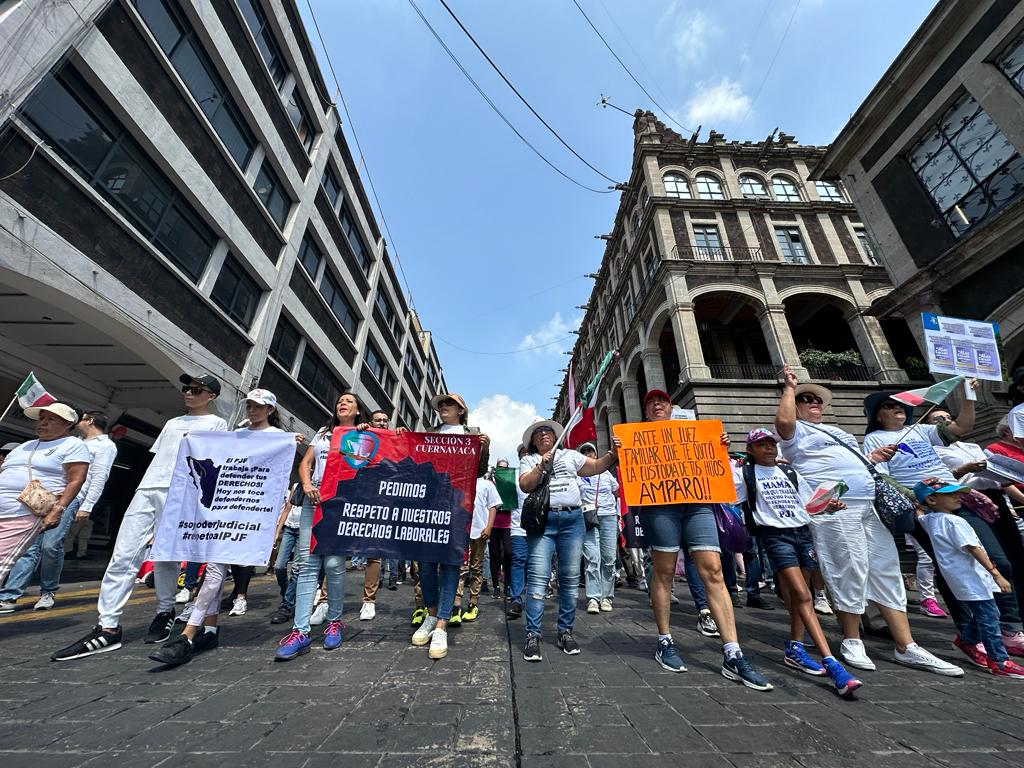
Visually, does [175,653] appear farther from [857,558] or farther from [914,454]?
[914,454]

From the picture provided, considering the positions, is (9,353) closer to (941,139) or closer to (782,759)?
(782,759)

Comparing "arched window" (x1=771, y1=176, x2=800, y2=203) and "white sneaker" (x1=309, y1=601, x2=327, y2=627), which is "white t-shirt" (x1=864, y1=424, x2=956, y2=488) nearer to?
"white sneaker" (x1=309, y1=601, x2=327, y2=627)

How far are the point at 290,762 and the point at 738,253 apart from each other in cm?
2176

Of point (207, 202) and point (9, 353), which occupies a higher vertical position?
point (207, 202)

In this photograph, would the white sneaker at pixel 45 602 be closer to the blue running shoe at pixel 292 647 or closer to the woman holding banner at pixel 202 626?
the woman holding banner at pixel 202 626

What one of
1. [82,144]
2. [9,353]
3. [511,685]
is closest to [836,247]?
[511,685]

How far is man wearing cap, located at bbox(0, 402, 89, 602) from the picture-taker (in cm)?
319

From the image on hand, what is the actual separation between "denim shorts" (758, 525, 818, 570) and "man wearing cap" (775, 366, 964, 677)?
18 centimetres

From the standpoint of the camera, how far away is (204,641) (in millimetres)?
3059

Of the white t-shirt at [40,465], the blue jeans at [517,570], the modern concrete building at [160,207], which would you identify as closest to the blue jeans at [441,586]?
the blue jeans at [517,570]

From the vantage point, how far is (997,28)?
855cm

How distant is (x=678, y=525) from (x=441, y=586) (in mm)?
2015

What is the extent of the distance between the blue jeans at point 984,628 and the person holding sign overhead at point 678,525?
1767mm

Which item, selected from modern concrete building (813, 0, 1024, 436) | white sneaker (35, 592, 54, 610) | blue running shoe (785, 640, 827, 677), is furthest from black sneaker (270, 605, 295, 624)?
modern concrete building (813, 0, 1024, 436)
